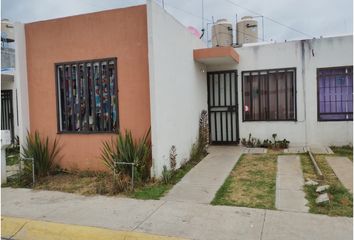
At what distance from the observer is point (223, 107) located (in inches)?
473

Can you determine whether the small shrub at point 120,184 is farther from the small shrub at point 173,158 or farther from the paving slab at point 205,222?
the small shrub at point 173,158

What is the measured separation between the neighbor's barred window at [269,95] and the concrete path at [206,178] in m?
1.85

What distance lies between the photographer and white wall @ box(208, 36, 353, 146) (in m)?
10.9

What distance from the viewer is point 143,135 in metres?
7.43

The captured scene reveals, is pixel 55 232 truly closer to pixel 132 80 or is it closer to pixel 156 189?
pixel 156 189

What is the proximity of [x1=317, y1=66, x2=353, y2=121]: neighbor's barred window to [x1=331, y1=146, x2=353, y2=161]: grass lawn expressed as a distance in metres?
0.97

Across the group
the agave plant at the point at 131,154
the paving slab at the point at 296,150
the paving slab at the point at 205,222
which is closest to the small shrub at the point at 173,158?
the agave plant at the point at 131,154

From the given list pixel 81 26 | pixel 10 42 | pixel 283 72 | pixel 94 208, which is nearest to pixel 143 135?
pixel 94 208

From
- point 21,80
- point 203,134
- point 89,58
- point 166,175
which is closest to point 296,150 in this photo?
point 203,134

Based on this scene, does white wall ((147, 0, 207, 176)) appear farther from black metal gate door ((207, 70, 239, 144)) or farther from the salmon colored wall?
black metal gate door ((207, 70, 239, 144))

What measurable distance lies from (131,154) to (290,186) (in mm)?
3212

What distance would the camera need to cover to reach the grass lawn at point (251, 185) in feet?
19.0

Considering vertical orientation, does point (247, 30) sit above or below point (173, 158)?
above

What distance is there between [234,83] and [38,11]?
21.5ft
